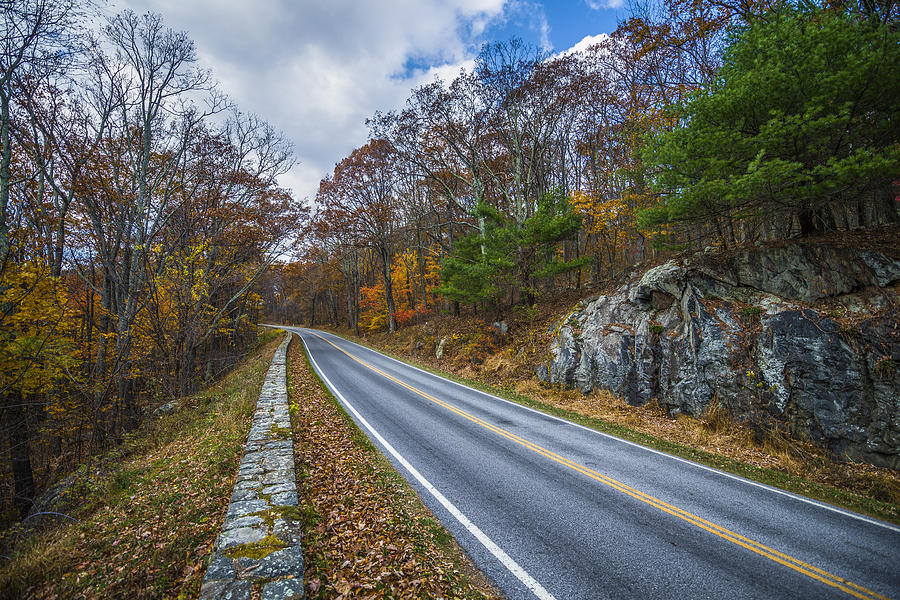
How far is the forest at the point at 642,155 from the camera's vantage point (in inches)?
285

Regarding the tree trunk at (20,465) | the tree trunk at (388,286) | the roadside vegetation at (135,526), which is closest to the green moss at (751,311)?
the roadside vegetation at (135,526)

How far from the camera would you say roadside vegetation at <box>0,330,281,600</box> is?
343 centimetres

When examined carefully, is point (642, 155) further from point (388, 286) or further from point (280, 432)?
point (388, 286)

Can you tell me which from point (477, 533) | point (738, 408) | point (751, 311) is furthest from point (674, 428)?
point (477, 533)

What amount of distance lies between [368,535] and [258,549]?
1346 millimetres

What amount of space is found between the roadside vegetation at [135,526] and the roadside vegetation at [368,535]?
46.7 inches

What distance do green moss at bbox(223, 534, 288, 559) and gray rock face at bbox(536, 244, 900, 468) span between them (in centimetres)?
998

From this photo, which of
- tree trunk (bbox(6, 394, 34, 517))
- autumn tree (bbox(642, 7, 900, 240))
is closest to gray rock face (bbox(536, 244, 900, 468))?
autumn tree (bbox(642, 7, 900, 240))

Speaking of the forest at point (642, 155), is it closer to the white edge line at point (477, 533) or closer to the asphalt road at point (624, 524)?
the asphalt road at point (624, 524)

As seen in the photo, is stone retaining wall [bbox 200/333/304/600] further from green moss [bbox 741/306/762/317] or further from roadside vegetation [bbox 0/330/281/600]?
green moss [bbox 741/306/762/317]

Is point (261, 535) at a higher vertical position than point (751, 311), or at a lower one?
lower

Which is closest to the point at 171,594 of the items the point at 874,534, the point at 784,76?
the point at 874,534

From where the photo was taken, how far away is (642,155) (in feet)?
32.7

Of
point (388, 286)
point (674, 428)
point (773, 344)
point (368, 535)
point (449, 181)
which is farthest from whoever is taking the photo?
point (388, 286)
